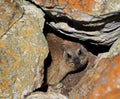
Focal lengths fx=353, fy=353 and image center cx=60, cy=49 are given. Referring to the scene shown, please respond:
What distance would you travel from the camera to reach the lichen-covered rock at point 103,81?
2.08m

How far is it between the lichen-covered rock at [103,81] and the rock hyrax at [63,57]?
48 cm

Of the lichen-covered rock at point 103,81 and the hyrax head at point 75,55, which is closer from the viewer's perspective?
the lichen-covered rock at point 103,81

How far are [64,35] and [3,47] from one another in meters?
0.66

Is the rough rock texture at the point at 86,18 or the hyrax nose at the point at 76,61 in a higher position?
the rough rock texture at the point at 86,18

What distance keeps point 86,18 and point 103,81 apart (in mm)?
468

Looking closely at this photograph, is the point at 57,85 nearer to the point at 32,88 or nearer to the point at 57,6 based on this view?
the point at 32,88

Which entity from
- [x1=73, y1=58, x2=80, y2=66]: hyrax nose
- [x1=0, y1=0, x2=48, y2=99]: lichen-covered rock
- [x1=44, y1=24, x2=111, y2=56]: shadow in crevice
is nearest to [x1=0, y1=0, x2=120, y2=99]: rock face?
[x1=0, y1=0, x2=48, y2=99]: lichen-covered rock

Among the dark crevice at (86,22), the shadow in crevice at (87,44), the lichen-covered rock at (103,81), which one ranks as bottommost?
the shadow in crevice at (87,44)

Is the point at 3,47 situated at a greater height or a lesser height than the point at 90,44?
greater

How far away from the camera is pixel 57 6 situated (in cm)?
240

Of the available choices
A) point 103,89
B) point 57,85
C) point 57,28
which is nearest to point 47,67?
point 57,85

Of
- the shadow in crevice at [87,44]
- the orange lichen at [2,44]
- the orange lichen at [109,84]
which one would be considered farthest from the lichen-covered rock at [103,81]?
the orange lichen at [2,44]

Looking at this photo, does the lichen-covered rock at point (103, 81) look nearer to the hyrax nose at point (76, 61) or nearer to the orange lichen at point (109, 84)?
the orange lichen at point (109, 84)

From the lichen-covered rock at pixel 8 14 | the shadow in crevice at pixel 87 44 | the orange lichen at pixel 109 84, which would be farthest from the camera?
the shadow in crevice at pixel 87 44
